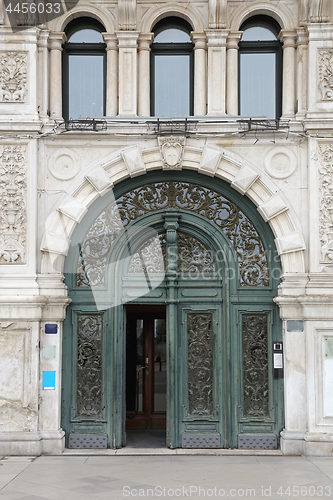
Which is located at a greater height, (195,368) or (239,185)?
(239,185)

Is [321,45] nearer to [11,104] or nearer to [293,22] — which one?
[293,22]

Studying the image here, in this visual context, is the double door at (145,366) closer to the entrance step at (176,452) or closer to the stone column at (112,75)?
the entrance step at (176,452)

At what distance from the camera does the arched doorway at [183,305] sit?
1107 centimetres

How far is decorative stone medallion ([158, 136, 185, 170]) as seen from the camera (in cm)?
1114

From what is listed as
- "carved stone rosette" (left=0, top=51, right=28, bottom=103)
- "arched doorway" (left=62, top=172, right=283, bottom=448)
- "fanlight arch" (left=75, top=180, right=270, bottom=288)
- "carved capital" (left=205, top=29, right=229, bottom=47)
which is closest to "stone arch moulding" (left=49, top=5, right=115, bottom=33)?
"carved stone rosette" (left=0, top=51, right=28, bottom=103)

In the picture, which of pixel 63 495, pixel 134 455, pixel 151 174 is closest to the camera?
pixel 63 495

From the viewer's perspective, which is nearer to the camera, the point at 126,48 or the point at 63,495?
the point at 63,495

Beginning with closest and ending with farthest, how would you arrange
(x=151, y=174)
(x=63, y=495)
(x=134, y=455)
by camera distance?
(x=63, y=495) → (x=134, y=455) → (x=151, y=174)

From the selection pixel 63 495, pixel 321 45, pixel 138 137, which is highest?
pixel 321 45

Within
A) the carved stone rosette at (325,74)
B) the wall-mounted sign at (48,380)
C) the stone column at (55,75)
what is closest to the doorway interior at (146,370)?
the wall-mounted sign at (48,380)

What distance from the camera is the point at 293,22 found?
37.3ft

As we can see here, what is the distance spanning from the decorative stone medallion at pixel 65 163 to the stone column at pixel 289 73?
3.69 m

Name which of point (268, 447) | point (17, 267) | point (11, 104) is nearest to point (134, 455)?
point (268, 447)

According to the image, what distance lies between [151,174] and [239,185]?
156 centimetres
